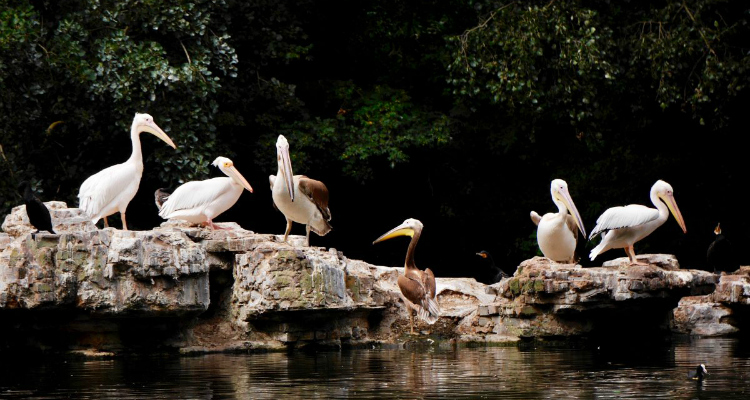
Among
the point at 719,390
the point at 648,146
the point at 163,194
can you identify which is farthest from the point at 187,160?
the point at 719,390

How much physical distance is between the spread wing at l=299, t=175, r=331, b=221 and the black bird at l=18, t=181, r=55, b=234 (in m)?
3.18

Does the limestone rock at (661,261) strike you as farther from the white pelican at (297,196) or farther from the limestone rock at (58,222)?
the limestone rock at (58,222)

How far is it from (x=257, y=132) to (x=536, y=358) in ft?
32.5

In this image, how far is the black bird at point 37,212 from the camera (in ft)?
42.7

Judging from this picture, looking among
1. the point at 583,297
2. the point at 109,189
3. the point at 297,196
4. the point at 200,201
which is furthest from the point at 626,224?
the point at 109,189

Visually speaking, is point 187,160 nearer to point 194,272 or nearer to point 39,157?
point 39,157

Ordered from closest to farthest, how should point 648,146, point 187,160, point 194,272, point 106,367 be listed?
point 106,367 → point 194,272 → point 187,160 → point 648,146

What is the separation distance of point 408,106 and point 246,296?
8025 mm

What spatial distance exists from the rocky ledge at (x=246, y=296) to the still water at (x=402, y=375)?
0.57 meters

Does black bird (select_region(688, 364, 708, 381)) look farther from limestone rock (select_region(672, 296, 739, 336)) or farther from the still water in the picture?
limestone rock (select_region(672, 296, 739, 336))

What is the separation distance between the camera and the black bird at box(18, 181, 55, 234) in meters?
13.0

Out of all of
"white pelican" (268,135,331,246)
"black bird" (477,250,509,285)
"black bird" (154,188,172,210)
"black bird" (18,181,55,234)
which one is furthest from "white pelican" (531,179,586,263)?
"black bird" (18,181,55,234)

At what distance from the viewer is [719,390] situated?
388 inches

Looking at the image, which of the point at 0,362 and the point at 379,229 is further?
the point at 379,229
